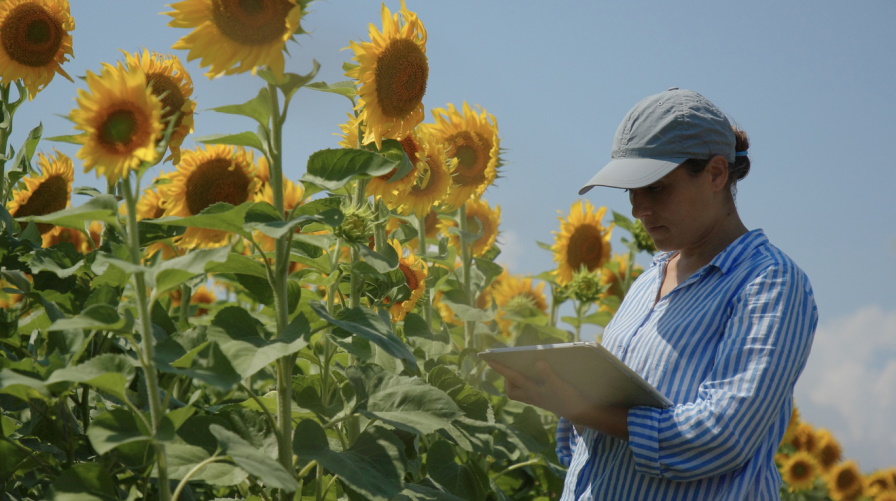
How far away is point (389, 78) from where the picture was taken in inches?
83.7

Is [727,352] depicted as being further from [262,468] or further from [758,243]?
[262,468]

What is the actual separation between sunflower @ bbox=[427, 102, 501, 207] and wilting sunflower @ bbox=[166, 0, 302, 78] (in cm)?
149

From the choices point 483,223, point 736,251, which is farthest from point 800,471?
point 736,251

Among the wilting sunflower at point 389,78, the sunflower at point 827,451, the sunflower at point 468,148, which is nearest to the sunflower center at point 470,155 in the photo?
the sunflower at point 468,148

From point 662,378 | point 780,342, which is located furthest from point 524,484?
point 780,342

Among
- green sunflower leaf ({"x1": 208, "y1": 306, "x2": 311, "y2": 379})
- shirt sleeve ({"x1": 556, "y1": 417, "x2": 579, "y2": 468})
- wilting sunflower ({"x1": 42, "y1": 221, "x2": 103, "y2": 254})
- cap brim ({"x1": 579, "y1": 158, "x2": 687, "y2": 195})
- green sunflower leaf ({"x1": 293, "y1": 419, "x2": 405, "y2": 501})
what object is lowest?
shirt sleeve ({"x1": 556, "y1": 417, "x2": 579, "y2": 468})

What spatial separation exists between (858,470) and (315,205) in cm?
568

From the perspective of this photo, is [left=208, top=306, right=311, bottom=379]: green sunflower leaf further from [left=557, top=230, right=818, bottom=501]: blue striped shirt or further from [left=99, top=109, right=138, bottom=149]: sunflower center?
[left=557, top=230, right=818, bottom=501]: blue striped shirt

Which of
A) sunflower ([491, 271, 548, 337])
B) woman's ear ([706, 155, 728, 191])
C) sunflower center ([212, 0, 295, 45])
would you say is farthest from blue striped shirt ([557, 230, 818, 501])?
sunflower ([491, 271, 548, 337])

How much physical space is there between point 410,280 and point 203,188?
1.98 feet

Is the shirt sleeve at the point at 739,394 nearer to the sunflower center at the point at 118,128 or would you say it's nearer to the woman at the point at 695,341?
the woman at the point at 695,341

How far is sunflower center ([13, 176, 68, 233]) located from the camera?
2652 mm

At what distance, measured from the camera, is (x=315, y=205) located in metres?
1.82

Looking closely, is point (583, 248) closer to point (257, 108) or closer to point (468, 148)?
point (468, 148)
